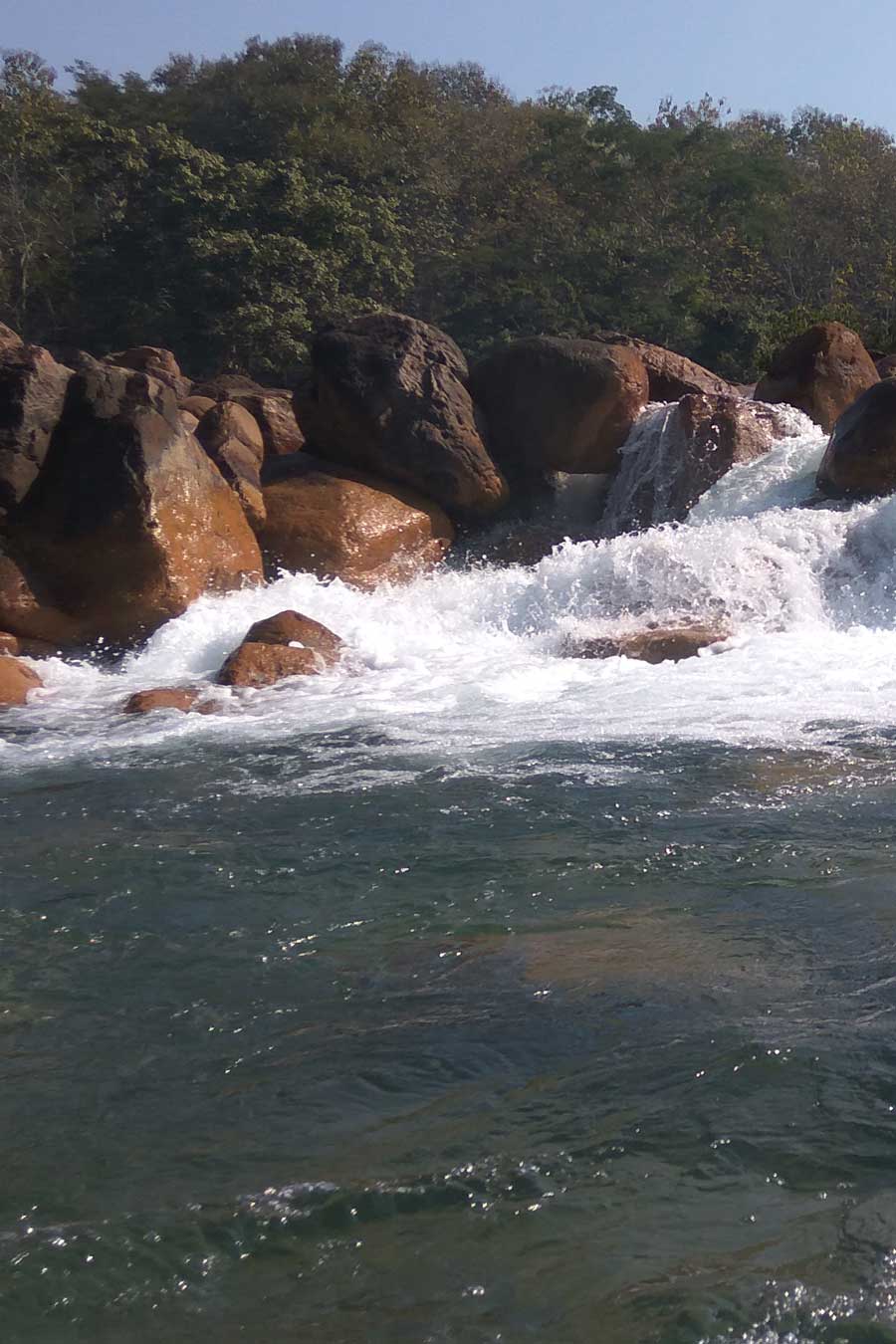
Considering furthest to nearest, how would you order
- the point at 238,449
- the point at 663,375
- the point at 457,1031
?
the point at 663,375, the point at 238,449, the point at 457,1031

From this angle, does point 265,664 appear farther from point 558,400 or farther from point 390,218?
point 390,218

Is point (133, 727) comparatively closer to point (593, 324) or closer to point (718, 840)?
point (718, 840)

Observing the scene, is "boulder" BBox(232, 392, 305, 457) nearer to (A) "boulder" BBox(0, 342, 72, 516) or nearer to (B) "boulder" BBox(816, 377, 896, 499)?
(A) "boulder" BBox(0, 342, 72, 516)

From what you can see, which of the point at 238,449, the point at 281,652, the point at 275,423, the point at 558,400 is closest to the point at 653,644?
the point at 281,652

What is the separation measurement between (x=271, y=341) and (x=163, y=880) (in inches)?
747

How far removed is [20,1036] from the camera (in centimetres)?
380

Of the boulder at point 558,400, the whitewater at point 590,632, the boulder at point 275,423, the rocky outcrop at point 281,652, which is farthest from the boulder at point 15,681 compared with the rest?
the boulder at point 558,400

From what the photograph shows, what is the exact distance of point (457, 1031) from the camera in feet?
12.0

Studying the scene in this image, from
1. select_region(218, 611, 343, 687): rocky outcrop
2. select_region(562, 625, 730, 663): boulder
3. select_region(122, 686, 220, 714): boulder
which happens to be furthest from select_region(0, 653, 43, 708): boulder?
select_region(562, 625, 730, 663): boulder

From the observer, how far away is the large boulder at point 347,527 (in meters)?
12.8

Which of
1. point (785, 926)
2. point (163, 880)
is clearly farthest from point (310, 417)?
point (785, 926)

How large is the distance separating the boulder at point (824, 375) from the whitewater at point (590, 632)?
20.8 inches

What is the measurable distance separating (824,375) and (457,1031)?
499 inches

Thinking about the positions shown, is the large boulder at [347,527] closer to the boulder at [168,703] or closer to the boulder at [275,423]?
the boulder at [275,423]
